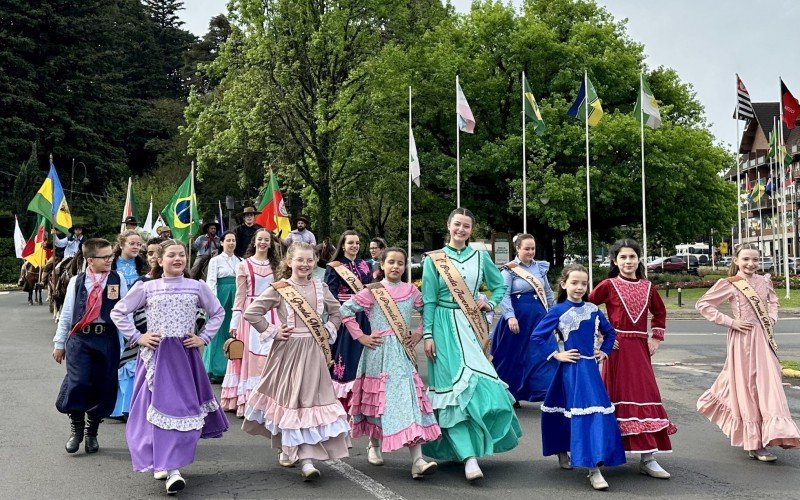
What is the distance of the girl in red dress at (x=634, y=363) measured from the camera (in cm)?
643

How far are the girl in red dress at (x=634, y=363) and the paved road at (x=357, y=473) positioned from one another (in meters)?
0.31

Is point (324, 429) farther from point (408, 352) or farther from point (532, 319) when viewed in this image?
point (532, 319)

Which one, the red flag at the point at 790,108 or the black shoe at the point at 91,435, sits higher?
the red flag at the point at 790,108

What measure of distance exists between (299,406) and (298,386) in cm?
15

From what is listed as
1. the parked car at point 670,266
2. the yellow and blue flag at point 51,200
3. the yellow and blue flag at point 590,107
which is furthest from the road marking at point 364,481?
the parked car at point 670,266

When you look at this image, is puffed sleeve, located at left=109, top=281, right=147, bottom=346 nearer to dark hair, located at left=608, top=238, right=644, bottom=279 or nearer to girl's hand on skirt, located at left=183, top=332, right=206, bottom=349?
girl's hand on skirt, located at left=183, top=332, right=206, bottom=349

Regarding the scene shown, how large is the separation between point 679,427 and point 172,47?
76.6m

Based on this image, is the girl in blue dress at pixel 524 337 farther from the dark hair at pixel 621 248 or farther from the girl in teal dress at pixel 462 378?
the girl in teal dress at pixel 462 378

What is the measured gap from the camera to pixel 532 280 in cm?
955

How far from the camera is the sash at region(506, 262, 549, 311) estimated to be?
9.55 meters

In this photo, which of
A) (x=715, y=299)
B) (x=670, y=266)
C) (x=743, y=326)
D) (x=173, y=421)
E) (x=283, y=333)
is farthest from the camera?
(x=670, y=266)

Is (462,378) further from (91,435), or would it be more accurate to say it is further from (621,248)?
(91,435)

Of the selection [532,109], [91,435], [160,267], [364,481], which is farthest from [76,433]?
[532,109]

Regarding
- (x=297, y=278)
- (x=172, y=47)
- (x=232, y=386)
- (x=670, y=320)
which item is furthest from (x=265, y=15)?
(x=172, y=47)
